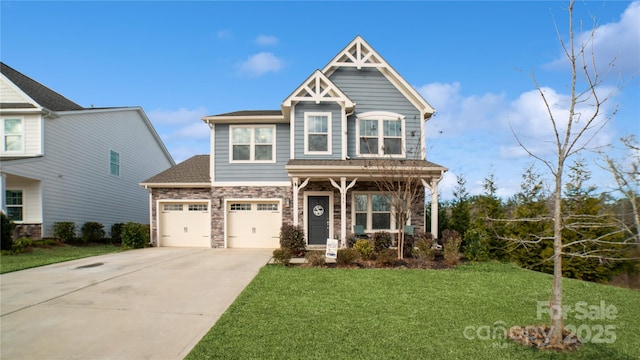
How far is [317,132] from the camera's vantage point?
559 inches

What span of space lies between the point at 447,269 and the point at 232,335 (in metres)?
6.97

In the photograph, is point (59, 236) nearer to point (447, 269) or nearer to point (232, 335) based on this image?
point (232, 335)

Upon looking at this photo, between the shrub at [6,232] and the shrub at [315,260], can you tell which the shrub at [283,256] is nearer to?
the shrub at [315,260]

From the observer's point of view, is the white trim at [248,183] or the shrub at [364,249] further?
the white trim at [248,183]

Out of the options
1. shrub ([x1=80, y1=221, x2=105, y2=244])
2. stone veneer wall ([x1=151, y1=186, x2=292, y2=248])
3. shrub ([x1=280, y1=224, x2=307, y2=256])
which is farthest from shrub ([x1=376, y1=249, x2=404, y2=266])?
shrub ([x1=80, y1=221, x2=105, y2=244])

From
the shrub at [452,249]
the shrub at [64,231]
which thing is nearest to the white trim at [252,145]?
the shrub at [452,249]

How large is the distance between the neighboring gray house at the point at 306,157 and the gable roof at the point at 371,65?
4 centimetres

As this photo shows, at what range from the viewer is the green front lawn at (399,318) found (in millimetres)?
4520

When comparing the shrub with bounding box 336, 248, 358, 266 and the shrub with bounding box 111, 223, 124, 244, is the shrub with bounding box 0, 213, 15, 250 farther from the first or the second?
the shrub with bounding box 336, 248, 358, 266

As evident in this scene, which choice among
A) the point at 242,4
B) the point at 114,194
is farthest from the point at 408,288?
the point at 114,194

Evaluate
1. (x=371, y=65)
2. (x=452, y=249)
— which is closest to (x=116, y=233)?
(x=371, y=65)

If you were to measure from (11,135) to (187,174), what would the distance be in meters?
7.43

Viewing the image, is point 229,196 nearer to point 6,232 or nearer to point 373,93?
point 373,93

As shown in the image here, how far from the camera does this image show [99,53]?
45.4ft
